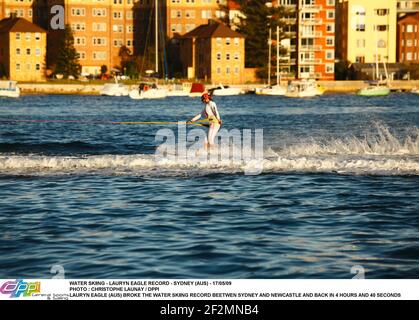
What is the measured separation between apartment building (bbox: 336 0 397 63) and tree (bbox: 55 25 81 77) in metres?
43.4

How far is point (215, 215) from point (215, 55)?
121449mm

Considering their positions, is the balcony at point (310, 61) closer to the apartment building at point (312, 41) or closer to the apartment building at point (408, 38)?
the apartment building at point (312, 41)

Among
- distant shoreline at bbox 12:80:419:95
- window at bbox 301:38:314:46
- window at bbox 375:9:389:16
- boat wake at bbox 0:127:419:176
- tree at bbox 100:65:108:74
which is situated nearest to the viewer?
boat wake at bbox 0:127:419:176

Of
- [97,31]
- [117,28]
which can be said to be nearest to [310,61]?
[117,28]

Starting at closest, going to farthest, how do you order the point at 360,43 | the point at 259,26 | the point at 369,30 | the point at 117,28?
the point at 259,26
the point at 369,30
the point at 360,43
the point at 117,28

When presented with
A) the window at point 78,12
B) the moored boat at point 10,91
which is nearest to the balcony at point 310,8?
the window at point 78,12

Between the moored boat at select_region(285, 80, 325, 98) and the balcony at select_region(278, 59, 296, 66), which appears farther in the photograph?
the balcony at select_region(278, 59, 296, 66)

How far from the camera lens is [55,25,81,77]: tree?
131500mm

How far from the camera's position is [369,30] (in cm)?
14912

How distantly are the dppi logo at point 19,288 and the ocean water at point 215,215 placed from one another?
5.02 ft

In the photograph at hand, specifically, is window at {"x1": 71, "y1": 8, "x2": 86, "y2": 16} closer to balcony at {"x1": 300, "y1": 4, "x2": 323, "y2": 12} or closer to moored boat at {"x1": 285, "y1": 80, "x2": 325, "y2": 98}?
balcony at {"x1": 300, "y1": 4, "x2": 323, "y2": 12}
